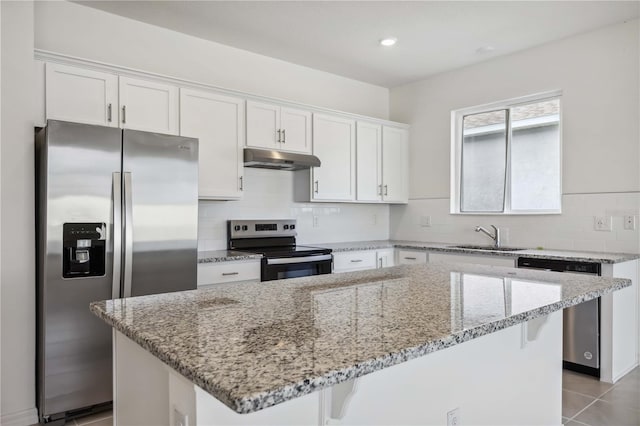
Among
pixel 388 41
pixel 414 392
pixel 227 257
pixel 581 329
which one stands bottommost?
pixel 581 329

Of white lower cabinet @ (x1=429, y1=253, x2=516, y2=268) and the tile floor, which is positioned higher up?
white lower cabinet @ (x1=429, y1=253, x2=516, y2=268)

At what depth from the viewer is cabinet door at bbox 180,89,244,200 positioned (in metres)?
3.25

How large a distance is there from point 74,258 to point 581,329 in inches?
131

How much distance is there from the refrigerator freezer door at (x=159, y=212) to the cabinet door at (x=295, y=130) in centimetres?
112

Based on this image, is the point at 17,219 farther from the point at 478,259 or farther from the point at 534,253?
the point at 534,253

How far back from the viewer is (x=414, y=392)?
1.43 metres

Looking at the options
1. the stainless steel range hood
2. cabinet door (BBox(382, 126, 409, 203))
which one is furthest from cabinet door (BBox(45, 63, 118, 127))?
cabinet door (BBox(382, 126, 409, 203))

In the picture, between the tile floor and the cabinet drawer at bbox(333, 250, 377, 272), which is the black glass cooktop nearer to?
the cabinet drawer at bbox(333, 250, 377, 272)

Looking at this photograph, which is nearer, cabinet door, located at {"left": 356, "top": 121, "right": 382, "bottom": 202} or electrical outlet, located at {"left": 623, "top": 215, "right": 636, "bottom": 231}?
electrical outlet, located at {"left": 623, "top": 215, "right": 636, "bottom": 231}

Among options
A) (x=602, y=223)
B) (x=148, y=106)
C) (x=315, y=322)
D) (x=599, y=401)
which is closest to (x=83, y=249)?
(x=148, y=106)

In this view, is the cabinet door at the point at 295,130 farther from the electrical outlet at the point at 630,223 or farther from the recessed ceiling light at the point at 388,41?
the electrical outlet at the point at 630,223

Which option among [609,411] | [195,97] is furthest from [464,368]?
[195,97]

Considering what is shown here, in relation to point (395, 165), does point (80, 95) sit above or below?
above

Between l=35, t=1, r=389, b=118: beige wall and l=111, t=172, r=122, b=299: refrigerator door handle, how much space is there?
1280 mm
